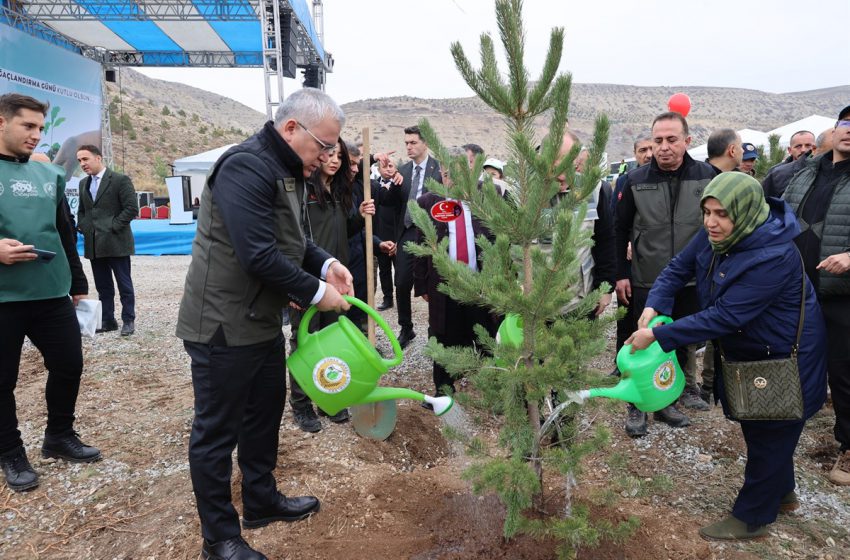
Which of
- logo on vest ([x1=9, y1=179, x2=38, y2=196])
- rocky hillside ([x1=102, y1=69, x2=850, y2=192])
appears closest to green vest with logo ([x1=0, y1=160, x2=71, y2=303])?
logo on vest ([x1=9, y1=179, x2=38, y2=196])

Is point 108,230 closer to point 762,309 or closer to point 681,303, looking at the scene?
point 681,303

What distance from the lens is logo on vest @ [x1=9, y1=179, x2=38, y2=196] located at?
2646 millimetres

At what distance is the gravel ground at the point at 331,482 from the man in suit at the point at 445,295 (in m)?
0.56

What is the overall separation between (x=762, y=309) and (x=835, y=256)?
943 millimetres

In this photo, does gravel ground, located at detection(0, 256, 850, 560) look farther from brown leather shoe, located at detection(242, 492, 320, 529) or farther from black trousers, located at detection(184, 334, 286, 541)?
black trousers, located at detection(184, 334, 286, 541)

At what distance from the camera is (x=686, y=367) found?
3.62 m

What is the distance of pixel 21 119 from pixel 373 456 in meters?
2.40

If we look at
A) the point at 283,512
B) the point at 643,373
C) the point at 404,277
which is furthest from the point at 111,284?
the point at 643,373

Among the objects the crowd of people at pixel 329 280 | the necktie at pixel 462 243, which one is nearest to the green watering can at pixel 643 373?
the crowd of people at pixel 329 280

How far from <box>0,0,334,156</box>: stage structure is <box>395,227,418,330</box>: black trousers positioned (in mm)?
7218

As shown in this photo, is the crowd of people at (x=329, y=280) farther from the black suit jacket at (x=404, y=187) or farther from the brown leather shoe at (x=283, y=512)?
the black suit jacket at (x=404, y=187)

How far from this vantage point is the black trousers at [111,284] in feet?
18.2

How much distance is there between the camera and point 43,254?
8.77ft

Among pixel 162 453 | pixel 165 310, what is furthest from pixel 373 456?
pixel 165 310
